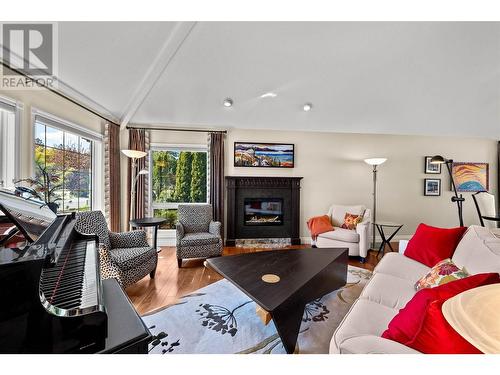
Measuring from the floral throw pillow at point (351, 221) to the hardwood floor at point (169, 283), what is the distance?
54cm

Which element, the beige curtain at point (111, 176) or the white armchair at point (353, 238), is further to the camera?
the beige curtain at point (111, 176)

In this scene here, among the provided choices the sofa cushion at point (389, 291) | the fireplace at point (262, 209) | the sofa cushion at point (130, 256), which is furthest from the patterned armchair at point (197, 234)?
the sofa cushion at point (389, 291)

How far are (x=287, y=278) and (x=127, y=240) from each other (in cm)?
200

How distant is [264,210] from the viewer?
4227mm

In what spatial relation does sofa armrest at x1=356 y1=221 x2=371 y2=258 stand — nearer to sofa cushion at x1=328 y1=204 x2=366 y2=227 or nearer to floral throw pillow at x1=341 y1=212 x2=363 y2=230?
floral throw pillow at x1=341 y1=212 x2=363 y2=230


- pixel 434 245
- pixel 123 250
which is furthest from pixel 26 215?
pixel 434 245

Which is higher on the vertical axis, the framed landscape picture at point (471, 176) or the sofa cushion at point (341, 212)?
the framed landscape picture at point (471, 176)

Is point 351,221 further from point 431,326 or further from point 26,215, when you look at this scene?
point 26,215

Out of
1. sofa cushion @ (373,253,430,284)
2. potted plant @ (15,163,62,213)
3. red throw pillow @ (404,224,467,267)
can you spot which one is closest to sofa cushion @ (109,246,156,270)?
potted plant @ (15,163,62,213)

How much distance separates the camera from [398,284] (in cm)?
170

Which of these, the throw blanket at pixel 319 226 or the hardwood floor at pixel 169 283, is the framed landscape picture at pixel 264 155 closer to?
the throw blanket at pixel 319 226

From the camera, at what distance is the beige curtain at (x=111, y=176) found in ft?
11.1

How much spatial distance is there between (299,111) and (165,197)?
2.99 meters
